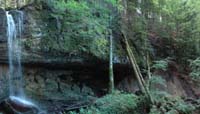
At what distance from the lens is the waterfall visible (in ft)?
33.8

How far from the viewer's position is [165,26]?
555 inches

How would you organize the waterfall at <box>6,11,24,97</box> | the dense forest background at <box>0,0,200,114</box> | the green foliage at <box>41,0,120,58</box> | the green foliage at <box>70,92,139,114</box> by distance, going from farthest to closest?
the green foliage at <box>41,0,120,58</box> → the waterfall at <box>6,11,24,97</box> → the dense forest background at <box>0,0,200,114</box> → the green foliage at <box>70,92,139,114</box>

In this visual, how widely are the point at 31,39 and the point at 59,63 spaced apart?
121 centimetres

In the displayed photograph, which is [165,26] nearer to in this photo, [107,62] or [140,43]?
[140,43]

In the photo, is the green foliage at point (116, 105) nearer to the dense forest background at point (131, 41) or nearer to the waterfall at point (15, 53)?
the dense forest background at point (131, 41)

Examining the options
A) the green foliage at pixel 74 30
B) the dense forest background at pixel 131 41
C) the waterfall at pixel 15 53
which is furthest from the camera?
the green foliage at pixel 74 30

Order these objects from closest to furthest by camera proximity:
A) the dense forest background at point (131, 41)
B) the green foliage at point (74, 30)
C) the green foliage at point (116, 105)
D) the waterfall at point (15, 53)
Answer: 1. the green foliage at point (116, 105)
2. the dense forest background at point (131, 41)
3. the waterfall at point (15, 53)
4. the green foliage at point (74, 30)

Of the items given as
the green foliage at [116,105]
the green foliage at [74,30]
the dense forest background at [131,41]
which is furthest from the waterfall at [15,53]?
the green foliage at [116,105]

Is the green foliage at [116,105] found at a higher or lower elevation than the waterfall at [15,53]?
lower

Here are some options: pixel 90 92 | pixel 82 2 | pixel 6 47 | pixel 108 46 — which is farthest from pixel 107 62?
pixel 6 47

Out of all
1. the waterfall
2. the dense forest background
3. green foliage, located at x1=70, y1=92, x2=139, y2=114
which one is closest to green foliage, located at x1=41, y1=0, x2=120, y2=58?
the dense forest background

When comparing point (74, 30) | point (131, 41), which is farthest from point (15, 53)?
point (131, 41)

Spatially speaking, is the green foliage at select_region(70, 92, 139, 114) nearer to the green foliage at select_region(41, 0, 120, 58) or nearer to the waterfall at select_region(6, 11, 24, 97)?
the green foliage at select_region(41, 0, 120, 58)

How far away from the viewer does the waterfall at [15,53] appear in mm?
10297
